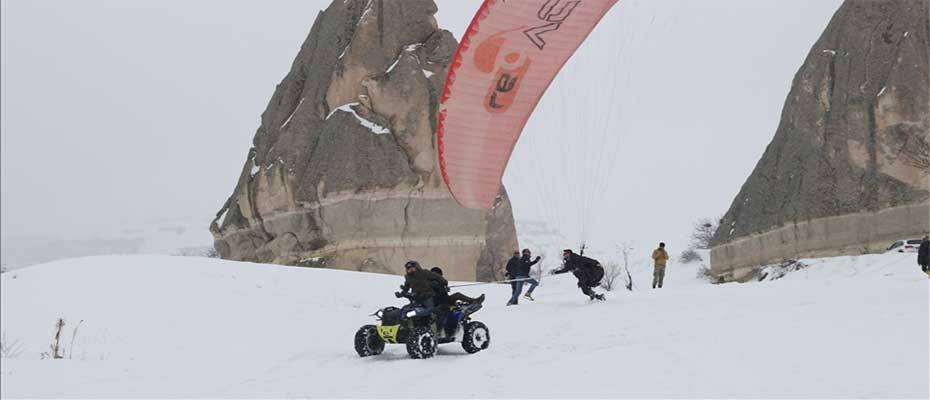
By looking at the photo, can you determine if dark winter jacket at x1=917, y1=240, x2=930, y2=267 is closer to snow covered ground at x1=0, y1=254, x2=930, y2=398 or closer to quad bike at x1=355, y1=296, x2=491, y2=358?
snow covered ground at x1=0, y1=254, x2=930, y2=398

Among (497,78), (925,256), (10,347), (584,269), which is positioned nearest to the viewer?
(10,347)

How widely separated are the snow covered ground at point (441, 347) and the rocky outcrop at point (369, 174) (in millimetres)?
17347

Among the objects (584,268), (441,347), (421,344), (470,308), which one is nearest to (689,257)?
(584,268)

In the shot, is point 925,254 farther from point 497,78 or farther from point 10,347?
point 10,347

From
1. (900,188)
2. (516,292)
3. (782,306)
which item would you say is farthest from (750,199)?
(782,306)

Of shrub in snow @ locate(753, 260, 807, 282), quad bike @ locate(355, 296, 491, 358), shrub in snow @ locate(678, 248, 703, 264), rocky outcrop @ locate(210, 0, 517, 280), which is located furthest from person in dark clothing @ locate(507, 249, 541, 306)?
shrub in snow @ locate(678, 248, 703, 264)

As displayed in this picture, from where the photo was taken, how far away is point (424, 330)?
11.0 m

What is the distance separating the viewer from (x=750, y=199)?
155 feet

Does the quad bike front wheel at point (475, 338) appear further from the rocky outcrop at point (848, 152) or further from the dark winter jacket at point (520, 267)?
the rocky outcrop at point (848, 152)

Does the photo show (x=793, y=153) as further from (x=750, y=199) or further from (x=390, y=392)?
(x=390, y=392)

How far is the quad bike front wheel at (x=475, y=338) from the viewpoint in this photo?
11.3 m

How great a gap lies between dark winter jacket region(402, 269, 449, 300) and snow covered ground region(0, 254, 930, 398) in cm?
84

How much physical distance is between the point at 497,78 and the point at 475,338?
6204mm

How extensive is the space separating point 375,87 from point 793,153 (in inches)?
877
